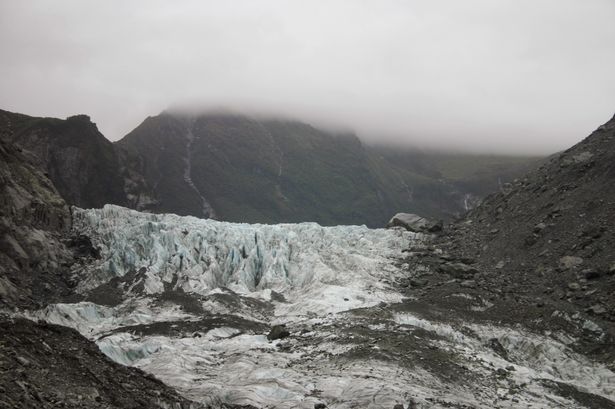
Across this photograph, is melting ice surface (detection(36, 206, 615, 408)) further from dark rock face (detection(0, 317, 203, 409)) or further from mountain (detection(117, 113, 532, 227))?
mountain (detection(117, 113, 532, 227))

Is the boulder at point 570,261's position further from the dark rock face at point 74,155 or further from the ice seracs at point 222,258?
the dark rock face at point 74,155

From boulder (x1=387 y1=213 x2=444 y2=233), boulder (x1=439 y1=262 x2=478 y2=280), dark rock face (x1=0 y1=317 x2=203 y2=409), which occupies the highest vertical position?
dark rock face (x1=0 y1=317 x2=203 y2=409)

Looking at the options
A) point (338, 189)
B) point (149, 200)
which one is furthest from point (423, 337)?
point (338, 189)

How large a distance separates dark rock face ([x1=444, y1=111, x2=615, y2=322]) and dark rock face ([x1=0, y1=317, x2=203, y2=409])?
31.7 meters

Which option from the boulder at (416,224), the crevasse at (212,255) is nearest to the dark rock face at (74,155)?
the crevasse at (212,255)

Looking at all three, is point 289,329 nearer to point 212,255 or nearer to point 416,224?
point 212,255

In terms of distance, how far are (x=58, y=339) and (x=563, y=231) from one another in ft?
150

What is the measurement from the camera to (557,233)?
2121 inches

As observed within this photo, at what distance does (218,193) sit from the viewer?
16625 cm

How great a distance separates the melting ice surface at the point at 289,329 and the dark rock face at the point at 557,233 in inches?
336

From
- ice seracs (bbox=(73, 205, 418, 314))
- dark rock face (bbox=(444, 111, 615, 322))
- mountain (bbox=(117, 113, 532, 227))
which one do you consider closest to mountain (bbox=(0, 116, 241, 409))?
ice seracs (bbox=(73, 205, 418, 314))

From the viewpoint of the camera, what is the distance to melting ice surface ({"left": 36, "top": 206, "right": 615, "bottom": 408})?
28.7 meters

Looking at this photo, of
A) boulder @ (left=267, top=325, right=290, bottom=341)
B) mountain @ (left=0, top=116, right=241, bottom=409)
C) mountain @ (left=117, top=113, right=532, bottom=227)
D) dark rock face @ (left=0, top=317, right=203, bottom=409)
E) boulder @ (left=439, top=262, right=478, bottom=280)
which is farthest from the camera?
mountain @ (left=117, top=113, right=532, bottom=227)

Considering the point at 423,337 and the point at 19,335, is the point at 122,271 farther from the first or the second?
the point at 19,335
